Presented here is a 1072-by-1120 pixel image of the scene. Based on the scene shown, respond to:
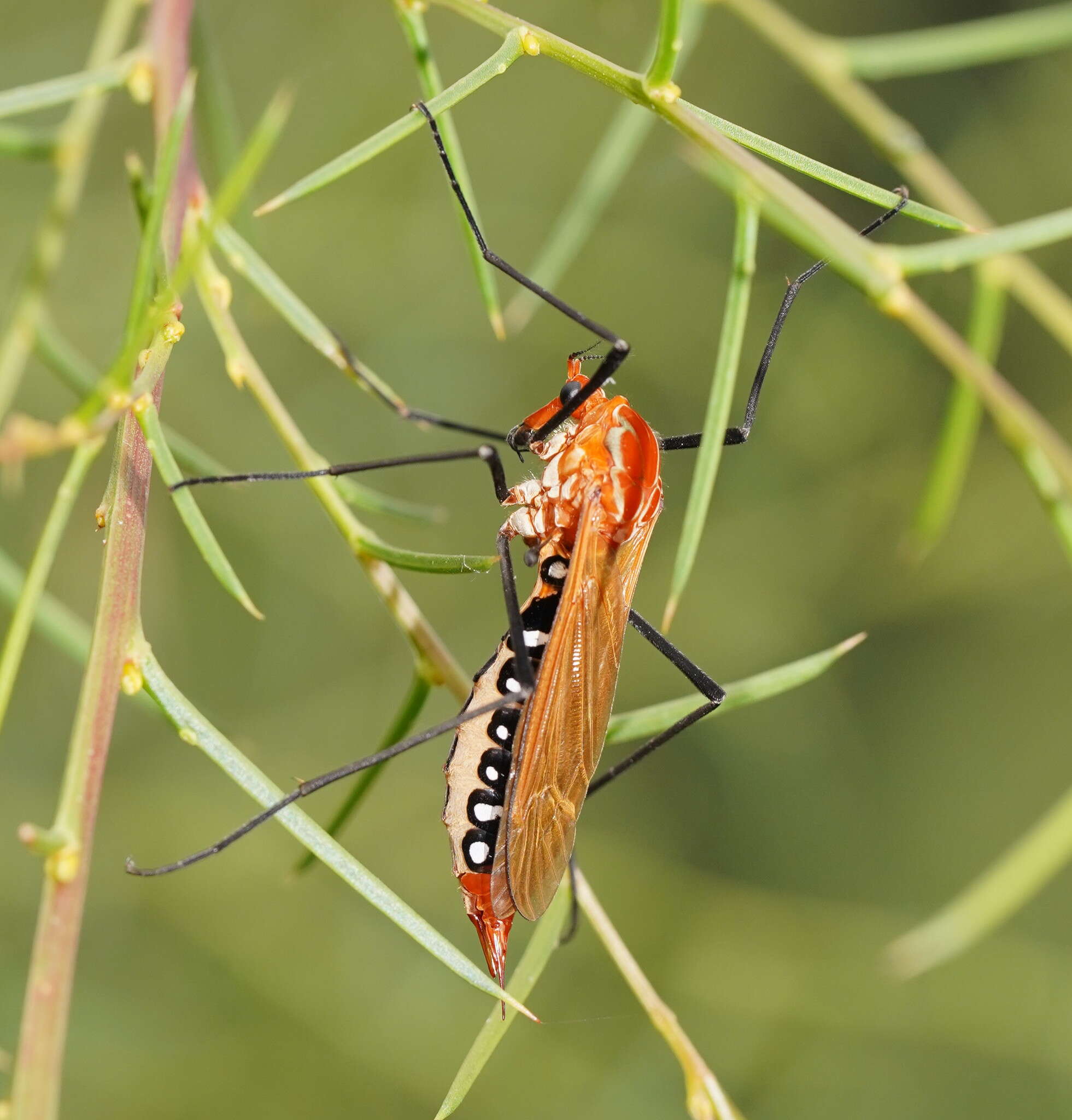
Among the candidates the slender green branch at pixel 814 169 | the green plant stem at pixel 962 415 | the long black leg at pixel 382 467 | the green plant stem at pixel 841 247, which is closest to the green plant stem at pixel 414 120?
the green plant stem at pixel 841 247

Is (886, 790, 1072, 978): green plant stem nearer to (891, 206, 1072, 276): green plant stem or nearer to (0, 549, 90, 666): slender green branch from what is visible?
(891, 206, 1072, 276): green plant stem

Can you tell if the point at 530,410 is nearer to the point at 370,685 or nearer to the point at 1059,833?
the point at 370,685

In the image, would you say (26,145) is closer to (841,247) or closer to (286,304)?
(286,304)

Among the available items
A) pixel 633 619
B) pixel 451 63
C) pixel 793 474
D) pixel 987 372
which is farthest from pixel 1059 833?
pixel 451 63

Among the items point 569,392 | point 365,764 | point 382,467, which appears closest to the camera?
point 365,764

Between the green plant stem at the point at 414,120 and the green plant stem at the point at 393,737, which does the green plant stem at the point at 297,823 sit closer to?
the green plant stem at the point at 393,737

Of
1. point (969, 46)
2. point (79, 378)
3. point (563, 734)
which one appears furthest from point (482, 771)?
point (969, 46)
